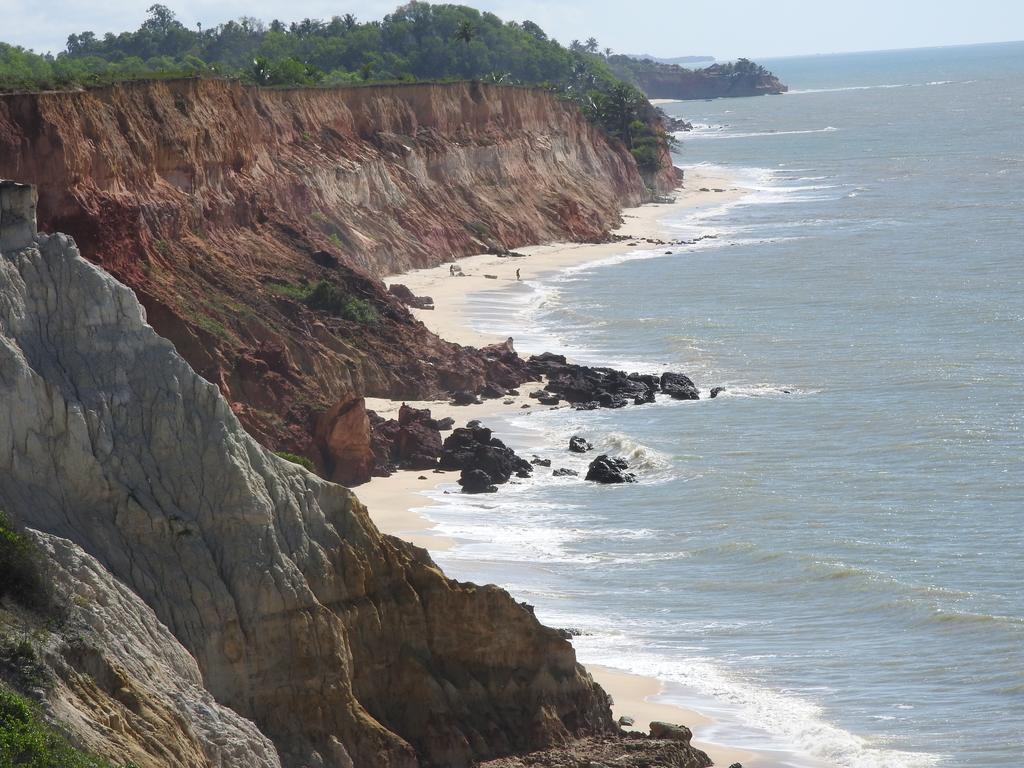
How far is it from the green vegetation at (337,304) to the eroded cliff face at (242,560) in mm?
26408

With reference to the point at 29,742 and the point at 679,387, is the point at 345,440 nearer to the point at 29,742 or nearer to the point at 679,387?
the point at 679,387

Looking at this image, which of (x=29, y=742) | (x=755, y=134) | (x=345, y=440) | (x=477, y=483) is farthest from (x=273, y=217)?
(x=755, y=134)

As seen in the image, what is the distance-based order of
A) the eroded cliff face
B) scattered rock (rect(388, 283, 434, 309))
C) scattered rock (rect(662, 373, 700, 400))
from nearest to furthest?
the eroded cliff face
scattered rock (rect(662, 373, 700, 400))
scattered rock (rect(388, 283, 434, 309))

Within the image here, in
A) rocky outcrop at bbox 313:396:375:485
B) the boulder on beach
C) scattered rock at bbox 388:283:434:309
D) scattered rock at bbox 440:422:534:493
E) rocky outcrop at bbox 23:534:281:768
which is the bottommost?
the boulder on beach

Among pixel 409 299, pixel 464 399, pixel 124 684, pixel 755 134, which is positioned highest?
pixel 755 134

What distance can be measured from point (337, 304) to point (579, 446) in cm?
867

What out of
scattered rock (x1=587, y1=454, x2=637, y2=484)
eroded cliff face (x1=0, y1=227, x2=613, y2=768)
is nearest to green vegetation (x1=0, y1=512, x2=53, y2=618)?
eroded cliff face (x1=0, y1=227, x2=613, y2=768)

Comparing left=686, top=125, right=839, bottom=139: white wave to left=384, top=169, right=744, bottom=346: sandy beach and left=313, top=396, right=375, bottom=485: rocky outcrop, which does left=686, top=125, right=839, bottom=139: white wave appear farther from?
left=313, top=396, right=375, bottom=485: rocky outcrop

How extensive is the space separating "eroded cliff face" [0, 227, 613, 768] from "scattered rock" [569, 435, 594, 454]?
2094 centimetres

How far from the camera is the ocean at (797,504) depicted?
2442cm

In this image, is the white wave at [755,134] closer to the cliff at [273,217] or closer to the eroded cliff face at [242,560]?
the cliff at [273,217]

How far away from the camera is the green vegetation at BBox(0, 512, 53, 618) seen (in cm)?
1452

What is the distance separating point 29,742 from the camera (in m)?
12.4

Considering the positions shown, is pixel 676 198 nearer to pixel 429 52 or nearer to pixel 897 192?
pixel 897 192
